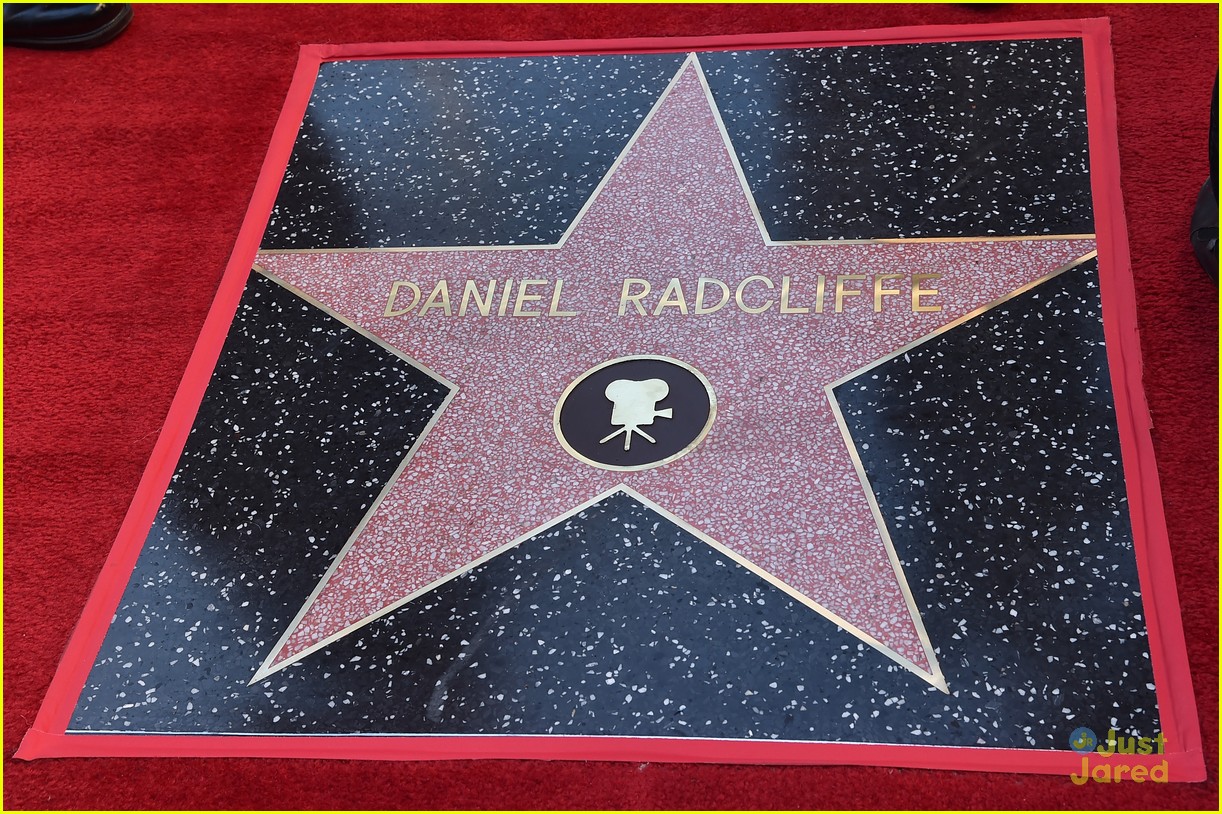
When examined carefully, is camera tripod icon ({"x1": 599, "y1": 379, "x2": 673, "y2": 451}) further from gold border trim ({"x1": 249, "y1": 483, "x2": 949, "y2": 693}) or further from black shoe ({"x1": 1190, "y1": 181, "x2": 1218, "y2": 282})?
black shoe ({"x1": 1190, "y1": 181, "x2": 1218, "y2": 282})

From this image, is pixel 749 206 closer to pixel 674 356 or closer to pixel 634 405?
pixel 674 356

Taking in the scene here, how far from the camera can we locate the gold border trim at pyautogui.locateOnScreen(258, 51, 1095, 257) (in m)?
1.93

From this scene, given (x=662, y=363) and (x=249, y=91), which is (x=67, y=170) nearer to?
(x=249, y=91)

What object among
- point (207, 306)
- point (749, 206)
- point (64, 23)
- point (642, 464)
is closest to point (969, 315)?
point (749, 206)

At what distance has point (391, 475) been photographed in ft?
5.77

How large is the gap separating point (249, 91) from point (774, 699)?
1.70 metres

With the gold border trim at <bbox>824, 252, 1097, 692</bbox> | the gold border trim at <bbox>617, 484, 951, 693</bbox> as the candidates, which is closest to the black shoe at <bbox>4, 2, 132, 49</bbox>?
the gold border trim at <bbox>617, 484, 951, 693</bbox>

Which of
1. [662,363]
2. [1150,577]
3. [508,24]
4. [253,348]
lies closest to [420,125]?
[508,24]

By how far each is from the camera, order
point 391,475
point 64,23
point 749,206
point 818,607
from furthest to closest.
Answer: point 64,23 → point 749,206 → point 391,475 → point 818,607

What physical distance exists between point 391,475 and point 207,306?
55cm

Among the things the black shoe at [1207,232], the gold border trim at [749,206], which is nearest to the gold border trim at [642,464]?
→ the gold border trim at [749,206]

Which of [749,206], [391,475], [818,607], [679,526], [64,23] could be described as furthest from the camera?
[64,23]

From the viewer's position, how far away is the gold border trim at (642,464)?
1712 mm

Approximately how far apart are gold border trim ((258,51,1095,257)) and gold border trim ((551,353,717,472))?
0.30 m
